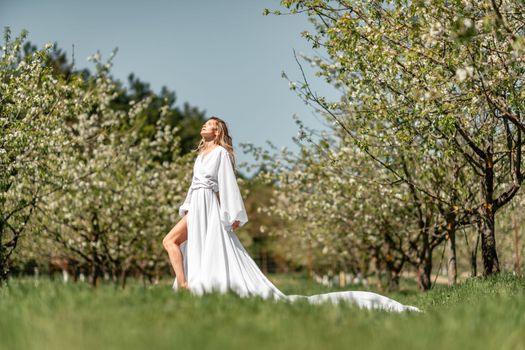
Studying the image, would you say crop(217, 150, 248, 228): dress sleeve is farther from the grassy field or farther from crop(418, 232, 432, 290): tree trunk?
crop(418, 232, 432, 290): tree trunk

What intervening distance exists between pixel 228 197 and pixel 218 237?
0.49 m

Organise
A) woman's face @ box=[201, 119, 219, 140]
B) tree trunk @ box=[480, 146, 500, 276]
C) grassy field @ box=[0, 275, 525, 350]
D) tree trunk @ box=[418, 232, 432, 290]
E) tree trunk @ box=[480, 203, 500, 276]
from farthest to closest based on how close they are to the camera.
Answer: tree trunk @ box=[418, 232, 432, 290] < tree trunk @ box=[480, 203, 500, 276] < tree trunk @ box=[480, 146, 500, 276] < woman's face @ box=[201, 119, 219, 140] < grassy field @ box=[0, 275, 525, 350]

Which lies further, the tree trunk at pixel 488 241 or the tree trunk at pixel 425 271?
the tree trunk at pixel 425 271

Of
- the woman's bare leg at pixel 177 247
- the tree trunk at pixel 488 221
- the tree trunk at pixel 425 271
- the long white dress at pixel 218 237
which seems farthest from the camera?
the tree trunk at pixel 425 271

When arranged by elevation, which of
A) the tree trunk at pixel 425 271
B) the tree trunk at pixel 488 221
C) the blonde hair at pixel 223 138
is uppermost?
the blonde hair at pixel 223 138

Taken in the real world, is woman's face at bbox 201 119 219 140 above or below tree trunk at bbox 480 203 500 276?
above

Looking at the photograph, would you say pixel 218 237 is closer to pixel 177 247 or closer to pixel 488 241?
pixel 177 247

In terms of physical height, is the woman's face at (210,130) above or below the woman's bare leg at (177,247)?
above

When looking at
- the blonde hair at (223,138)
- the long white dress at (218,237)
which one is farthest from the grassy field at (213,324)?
the blonde hair at (223,138)

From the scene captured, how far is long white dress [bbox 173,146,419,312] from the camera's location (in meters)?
8.50

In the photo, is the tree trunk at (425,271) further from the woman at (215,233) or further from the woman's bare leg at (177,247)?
the woman's bare leg at (177,247)

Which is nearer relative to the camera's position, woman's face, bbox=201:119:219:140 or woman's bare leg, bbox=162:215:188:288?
woman's bare leg, bbox=162:215:188:288

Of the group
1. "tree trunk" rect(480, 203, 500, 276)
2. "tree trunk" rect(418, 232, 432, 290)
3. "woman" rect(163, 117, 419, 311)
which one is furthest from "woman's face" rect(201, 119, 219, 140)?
"tree trunk" rect(418, 232, 432, 290)

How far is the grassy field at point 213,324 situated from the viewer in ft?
14.1
